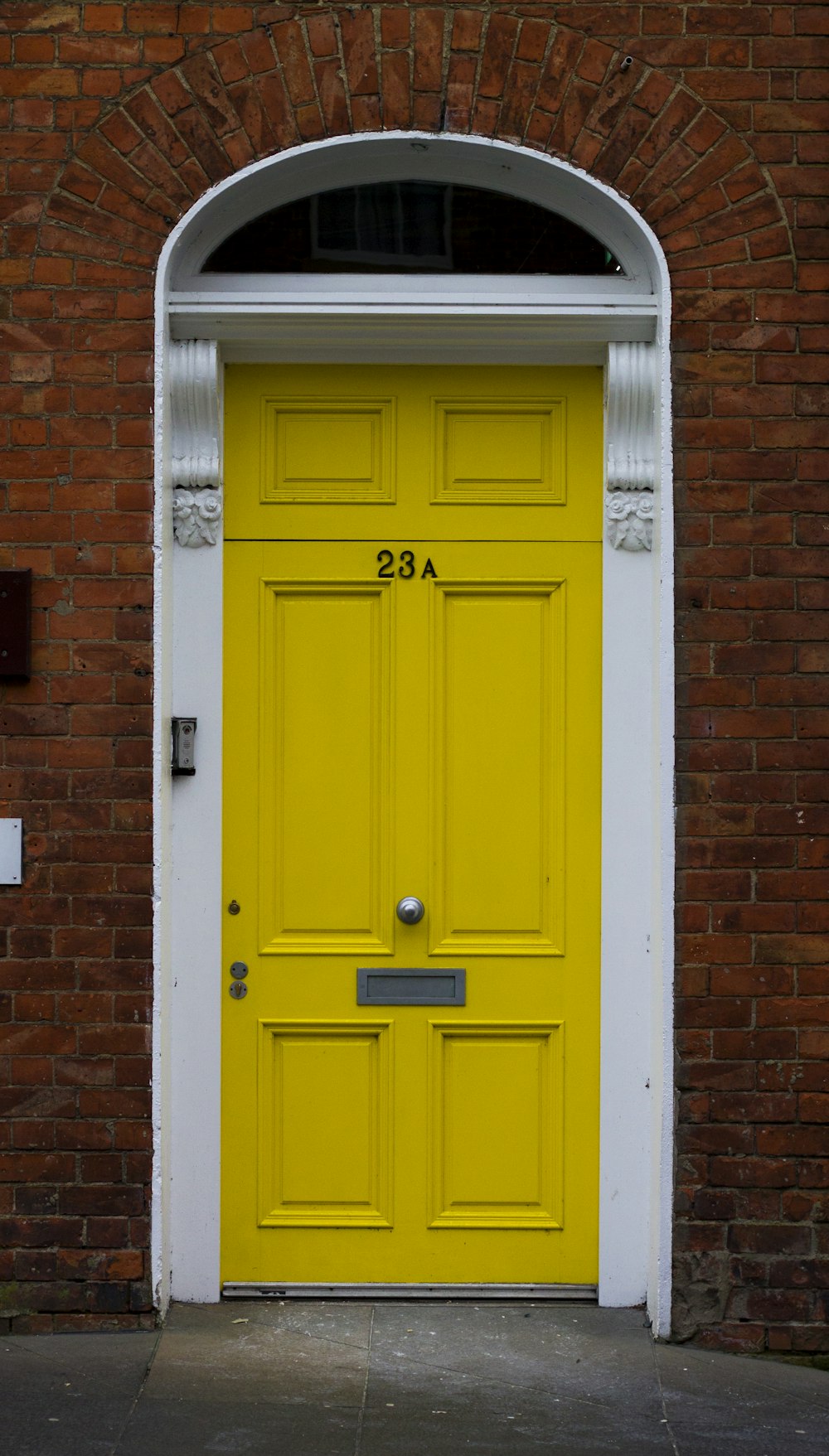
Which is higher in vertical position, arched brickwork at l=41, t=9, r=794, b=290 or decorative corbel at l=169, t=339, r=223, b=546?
arched brickwork at l=41, t=9, r=794, b=290

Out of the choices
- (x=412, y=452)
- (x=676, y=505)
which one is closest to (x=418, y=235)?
(x=412, y=452)

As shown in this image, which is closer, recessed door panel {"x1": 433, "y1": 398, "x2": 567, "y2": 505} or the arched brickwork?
the arched brickwork

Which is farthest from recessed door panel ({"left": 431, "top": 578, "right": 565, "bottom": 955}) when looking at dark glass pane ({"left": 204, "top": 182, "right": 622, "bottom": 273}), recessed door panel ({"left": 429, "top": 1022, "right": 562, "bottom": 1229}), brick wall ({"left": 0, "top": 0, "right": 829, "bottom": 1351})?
dark glass pane ({"left": 204, "top": 182, "right": 622, "bottom": 273})

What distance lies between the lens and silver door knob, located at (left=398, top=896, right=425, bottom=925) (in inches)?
176

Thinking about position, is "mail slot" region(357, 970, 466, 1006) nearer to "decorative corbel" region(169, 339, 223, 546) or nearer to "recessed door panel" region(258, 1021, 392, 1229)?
"recessed door panel" region(258, 1021, 392, 1229)

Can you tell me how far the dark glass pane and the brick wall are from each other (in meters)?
0.26

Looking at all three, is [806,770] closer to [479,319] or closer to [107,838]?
[479,319]

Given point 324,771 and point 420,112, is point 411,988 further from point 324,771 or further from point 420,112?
point 420,112

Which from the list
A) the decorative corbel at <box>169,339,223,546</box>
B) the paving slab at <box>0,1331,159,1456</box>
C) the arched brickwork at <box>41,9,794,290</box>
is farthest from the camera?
the decorative corbel at <box>169,339,223,546</box>

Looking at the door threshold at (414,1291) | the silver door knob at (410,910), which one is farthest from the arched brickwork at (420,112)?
the door threshold at (414,1291)

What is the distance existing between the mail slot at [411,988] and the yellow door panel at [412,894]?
3cm

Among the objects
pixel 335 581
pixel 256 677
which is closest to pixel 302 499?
pixel 335 581

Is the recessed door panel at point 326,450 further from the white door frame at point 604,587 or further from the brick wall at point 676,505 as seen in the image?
the brick wall at point 676,505

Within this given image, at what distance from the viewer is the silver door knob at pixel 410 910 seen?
447 centimetres
